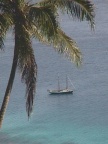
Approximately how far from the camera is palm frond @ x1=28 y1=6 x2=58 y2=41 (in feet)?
46.1

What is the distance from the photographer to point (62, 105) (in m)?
68.6

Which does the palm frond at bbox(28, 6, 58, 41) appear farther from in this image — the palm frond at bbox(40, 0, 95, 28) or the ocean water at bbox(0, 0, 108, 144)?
the ocean water at bbox(0, 0, 108, 144)

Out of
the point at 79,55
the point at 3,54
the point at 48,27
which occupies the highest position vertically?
the point at 48,27

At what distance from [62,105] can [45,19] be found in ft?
180

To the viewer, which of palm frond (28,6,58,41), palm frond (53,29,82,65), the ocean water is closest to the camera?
palm frond (28,6,58,41)

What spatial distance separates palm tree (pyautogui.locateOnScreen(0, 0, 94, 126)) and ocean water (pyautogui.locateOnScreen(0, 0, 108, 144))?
126 feet

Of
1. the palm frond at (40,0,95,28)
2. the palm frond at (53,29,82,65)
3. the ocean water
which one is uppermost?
the palm frond at (40,0,95,28)

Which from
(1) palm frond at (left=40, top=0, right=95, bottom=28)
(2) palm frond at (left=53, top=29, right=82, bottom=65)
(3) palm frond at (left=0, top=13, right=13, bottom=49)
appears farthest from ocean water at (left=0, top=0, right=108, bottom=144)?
(1) palm frond at (left=40, top=0, right=95, bottom=28)

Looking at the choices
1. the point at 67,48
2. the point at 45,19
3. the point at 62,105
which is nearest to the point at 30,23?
the point at 45,19

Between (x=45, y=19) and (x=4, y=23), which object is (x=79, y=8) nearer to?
(x=45, y=19)

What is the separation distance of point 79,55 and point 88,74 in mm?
68905

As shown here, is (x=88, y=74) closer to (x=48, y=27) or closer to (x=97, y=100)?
(x=97, y=100)

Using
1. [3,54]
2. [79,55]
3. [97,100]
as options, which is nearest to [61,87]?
[97,100]

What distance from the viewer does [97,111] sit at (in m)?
65.3
